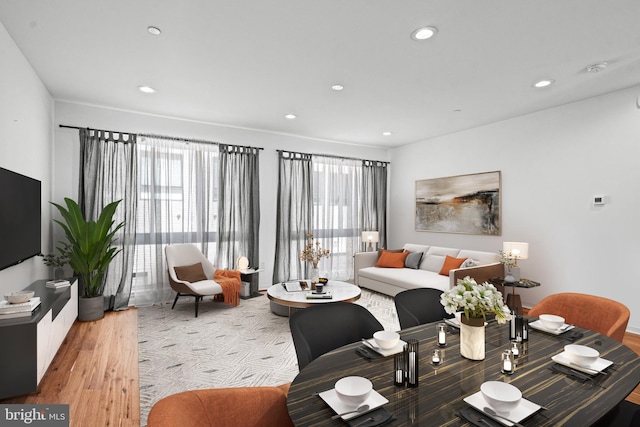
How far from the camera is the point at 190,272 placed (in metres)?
4.71

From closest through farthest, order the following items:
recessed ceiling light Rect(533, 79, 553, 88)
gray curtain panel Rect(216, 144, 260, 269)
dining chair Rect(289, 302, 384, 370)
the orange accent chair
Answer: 1. the orange accent chair
2. dining chair Rect(289, 302, 384, 370)
3. recessed ceiling light Rect(533, 79, 553, 88)
4. gray curtain panel Rect(216, 144, 260, 269)

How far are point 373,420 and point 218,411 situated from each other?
1.71ft

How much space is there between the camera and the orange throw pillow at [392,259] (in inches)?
226

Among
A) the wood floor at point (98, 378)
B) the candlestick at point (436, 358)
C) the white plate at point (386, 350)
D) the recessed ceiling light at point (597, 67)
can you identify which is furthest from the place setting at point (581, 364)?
the recessed ceiling light at point (597, 67)

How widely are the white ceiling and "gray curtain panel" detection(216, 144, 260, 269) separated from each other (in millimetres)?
967

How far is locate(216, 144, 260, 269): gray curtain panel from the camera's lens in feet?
17.5

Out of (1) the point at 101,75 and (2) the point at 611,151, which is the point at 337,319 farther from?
(2) the point at 611,151

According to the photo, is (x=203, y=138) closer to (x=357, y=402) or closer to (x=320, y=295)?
(x=320, y=295)

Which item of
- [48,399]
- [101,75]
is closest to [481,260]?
[48,399]

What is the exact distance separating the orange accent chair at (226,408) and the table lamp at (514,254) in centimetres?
404

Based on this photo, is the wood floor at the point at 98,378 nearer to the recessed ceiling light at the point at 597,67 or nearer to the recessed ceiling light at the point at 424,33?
the recessed ceiling light at the point at 597,67

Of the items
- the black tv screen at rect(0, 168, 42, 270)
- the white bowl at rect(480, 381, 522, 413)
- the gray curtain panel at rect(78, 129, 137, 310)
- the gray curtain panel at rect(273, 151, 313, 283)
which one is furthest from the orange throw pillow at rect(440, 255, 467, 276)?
the black tv screen at rect(0, 168, 42, 270)

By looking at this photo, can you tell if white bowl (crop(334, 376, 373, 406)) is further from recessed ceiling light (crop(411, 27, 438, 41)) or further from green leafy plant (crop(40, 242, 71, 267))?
green leafy plant (crop(40, 242, 71, 267))

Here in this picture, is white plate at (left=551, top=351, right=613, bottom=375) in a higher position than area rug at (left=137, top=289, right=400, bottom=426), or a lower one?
higher
